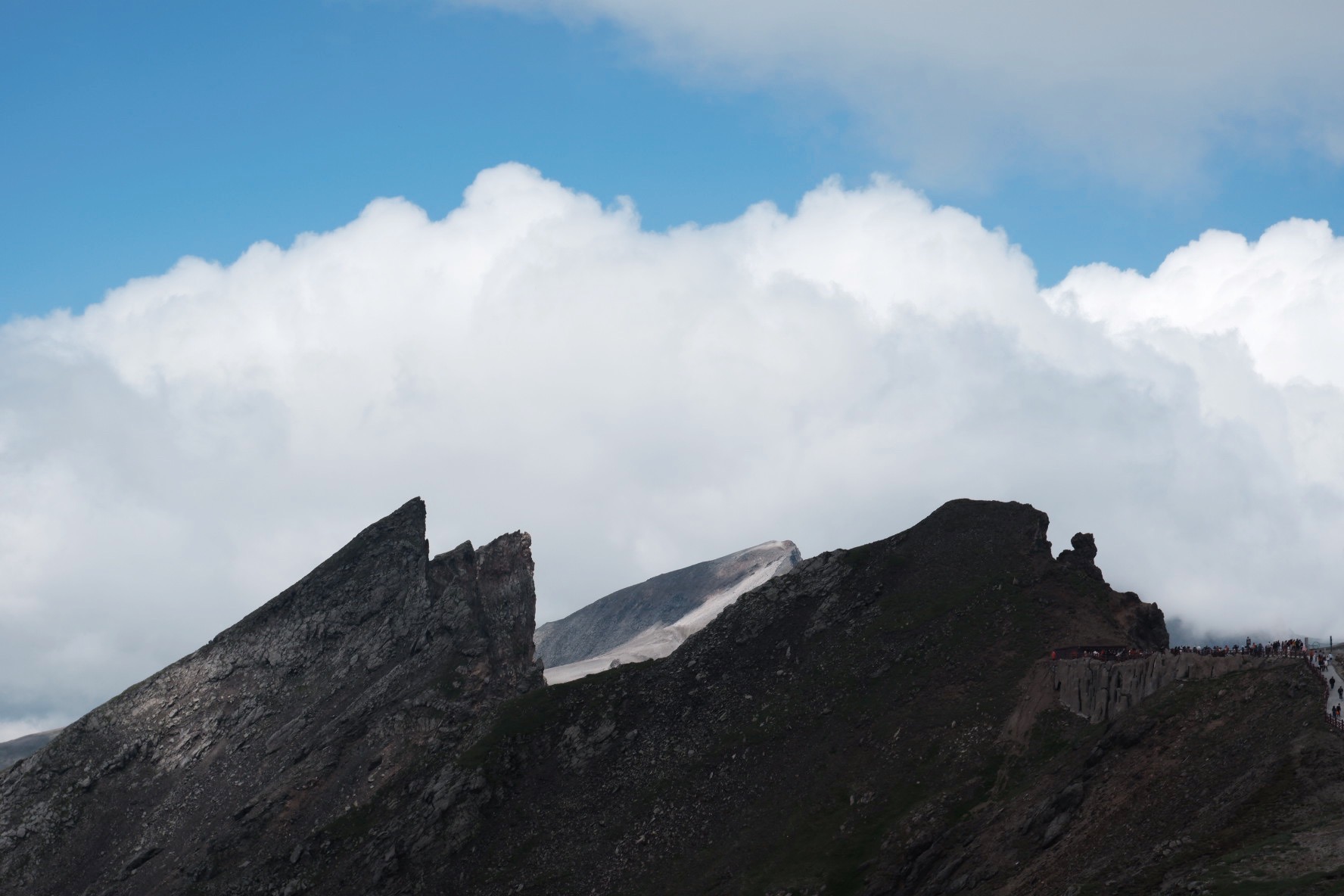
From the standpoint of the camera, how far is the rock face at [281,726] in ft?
465

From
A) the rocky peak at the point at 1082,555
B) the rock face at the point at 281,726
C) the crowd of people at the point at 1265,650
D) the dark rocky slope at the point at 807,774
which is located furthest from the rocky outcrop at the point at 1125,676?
the rock face at the point at 281,726

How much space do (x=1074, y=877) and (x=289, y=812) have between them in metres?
97.3

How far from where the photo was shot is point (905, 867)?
298 ft

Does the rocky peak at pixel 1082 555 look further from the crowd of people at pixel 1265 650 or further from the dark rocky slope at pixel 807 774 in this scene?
the crowd of people at pixel 1265 650

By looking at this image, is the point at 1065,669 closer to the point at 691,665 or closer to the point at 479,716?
the point at 691,665

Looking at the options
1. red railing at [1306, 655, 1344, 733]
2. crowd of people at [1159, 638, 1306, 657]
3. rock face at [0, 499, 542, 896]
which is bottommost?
red railing at [1306, 655, 1344, 733]

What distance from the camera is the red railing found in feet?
216

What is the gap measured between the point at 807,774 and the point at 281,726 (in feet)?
251

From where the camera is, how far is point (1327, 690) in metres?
70.1

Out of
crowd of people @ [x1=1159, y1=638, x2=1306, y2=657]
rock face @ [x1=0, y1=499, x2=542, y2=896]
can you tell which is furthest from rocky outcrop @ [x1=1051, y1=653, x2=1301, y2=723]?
rock face @ [x1=0, y1=499, x2=542, y2=896]

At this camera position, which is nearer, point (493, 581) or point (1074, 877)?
point (1074, 877)

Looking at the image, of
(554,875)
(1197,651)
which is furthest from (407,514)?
(1197,651)

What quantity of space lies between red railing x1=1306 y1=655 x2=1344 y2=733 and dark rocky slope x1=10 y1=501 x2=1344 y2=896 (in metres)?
0.71

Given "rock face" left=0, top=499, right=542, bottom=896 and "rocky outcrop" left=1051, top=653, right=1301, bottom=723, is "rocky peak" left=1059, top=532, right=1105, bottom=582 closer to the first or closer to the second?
"rocky outcrop" left=1051, top=653, right=1301, bottom=723
